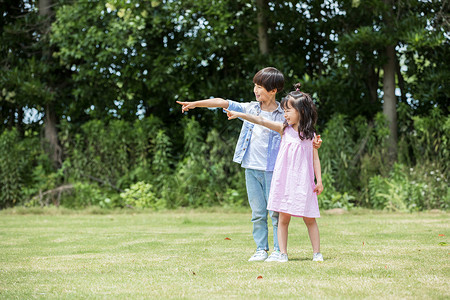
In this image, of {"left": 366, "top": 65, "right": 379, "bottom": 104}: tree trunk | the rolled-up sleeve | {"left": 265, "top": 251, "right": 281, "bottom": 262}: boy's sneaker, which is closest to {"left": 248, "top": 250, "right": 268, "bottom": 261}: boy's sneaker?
{"left": 265, "top": 251, "right": 281, "bottom": 262}: boy's sneaker

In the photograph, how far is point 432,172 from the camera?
419 inches

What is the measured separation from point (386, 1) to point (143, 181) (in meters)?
6.21

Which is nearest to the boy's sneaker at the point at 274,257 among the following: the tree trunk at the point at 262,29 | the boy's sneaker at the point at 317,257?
the boy's sneaker at the point at 317,257

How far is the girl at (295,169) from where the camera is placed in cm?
497

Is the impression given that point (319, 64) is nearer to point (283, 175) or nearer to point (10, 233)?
point (10, 233)

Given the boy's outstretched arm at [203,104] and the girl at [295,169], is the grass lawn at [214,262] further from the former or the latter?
the boy's outstretched arm at [203,104]

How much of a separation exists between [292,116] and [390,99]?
7773 mm

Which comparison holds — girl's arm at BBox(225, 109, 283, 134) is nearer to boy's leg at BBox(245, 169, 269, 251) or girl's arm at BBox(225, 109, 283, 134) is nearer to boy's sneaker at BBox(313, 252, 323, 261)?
boy's leg at BBox(245, 169, 269, 251)

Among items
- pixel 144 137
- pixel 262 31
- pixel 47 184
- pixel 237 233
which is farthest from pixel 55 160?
pixel 237 233

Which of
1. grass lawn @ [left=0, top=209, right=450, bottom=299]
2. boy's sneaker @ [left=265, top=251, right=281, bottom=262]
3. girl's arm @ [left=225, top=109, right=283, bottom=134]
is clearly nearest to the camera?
grass lawn @ [left=0, top=209, right=450, bottom=299]

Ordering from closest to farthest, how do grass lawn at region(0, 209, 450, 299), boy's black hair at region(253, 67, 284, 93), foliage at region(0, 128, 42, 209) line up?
1. grass lawn at region(0, 209, 450, 299)
2. boy's black hair at region(253, 67, 284, 93)
3. foliage at region(0, 128, 42, 209)

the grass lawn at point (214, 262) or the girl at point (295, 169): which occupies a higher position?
the girl at point (295, 169)

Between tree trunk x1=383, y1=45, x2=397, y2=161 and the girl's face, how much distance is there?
7.20 m

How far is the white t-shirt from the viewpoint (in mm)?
5270
